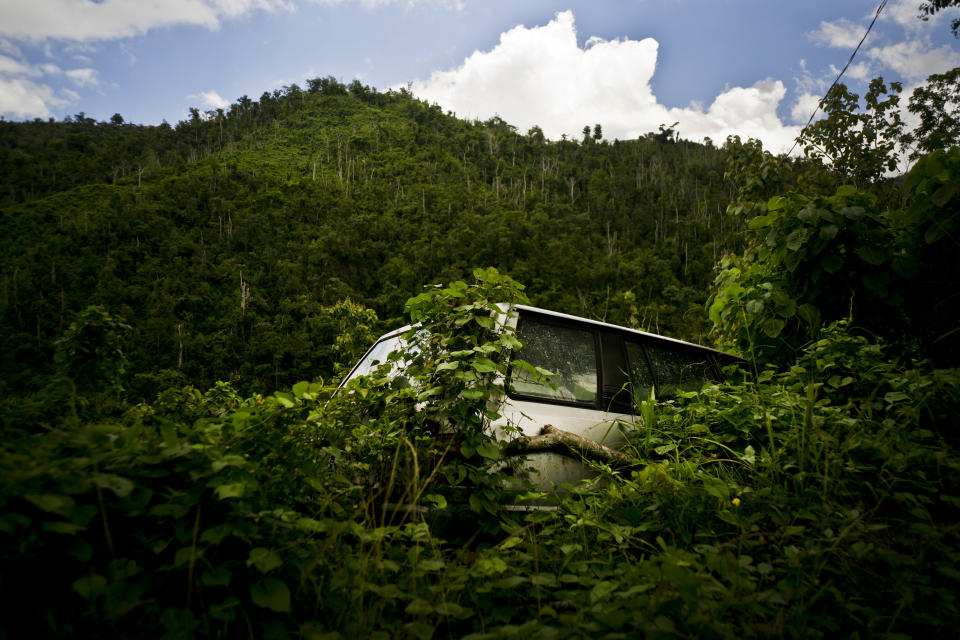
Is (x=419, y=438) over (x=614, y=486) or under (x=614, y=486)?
over

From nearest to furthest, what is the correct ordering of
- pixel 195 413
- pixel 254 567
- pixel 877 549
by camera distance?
pixel 254 567
pixel 877 549
pixel 195 413

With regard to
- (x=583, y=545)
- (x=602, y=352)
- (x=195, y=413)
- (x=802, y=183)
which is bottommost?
(x=583, y=545)

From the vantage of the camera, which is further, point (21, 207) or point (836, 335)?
point (21, 207)

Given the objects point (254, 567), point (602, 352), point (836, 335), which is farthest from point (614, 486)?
point (836, 335)

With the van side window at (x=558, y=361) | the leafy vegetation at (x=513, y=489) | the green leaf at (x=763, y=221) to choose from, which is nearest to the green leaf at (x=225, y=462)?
the leafy vegetation at (x=513, y=489)

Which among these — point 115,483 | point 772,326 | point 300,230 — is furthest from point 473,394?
point 300,230

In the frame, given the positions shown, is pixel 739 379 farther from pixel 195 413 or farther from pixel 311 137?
pixel 311 137

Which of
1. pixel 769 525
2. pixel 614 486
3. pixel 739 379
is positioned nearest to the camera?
pixel 769 525

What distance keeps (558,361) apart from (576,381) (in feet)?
0.59

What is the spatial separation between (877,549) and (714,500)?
2.15 feet

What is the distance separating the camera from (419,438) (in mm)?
2193

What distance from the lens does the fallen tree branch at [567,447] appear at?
233 cm

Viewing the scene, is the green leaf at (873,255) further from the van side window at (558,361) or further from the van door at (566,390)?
the van side window at (558,361)

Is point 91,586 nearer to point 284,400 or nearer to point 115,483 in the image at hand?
point 115,483
